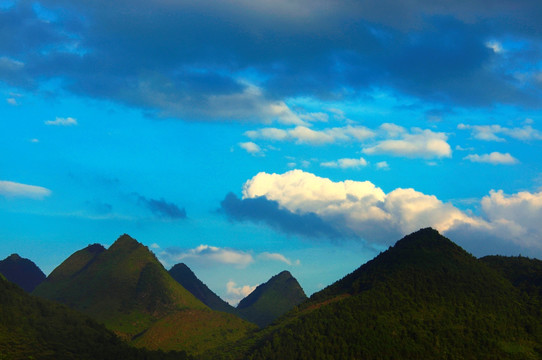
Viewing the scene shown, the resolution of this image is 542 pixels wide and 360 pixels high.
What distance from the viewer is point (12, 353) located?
6599 inches

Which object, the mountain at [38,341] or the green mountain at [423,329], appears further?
the mountain at [38,341]

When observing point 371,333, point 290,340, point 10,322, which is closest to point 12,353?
point 10,322

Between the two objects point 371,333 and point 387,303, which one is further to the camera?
point 387,303

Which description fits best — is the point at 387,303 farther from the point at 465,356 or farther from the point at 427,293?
the point at 465,356

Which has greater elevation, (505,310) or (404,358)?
(505,310)

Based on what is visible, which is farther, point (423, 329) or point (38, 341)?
point (38, 341)

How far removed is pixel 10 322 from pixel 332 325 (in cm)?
10150

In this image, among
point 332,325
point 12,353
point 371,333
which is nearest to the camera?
point 12,353

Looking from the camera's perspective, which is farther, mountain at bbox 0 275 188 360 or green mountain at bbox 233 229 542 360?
mountain at bbox 0 275 188 360

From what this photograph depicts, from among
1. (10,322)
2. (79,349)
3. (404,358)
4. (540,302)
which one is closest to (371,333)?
(404,358)

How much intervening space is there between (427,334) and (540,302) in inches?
1920

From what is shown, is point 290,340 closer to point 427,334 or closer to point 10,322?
point 427,334

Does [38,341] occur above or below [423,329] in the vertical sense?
above

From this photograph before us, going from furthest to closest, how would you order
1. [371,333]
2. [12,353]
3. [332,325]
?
[332,325]
[371,333]
[12,353]
